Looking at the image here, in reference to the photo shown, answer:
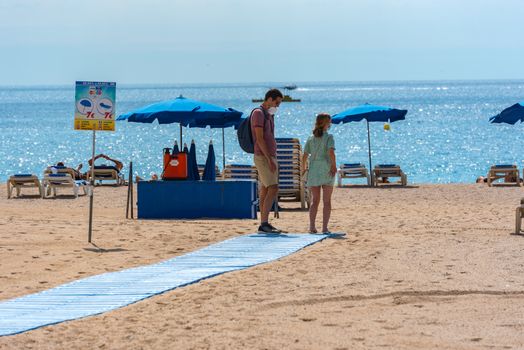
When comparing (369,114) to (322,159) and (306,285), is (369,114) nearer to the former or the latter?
(322,159)

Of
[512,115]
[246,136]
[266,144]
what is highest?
[512,115]

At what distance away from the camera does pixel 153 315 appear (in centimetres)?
863

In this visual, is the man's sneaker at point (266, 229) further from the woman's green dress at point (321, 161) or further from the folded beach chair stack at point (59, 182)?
the folded beach chair stack at point (59, 182)

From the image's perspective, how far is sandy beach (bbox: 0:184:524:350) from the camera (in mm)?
7797

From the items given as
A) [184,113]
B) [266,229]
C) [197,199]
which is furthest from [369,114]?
[266,229]

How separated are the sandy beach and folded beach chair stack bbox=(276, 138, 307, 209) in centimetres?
238

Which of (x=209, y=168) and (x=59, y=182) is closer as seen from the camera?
(x=209, y=168)

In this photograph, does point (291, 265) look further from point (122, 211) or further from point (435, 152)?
point (435, 152)

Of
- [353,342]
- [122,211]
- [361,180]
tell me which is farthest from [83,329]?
[361,180]

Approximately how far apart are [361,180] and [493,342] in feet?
83.9

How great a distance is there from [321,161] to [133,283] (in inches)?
152


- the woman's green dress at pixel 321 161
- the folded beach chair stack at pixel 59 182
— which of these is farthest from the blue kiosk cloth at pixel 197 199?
the folded beach chair stack at pixel 59 182

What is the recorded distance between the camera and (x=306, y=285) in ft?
32.3

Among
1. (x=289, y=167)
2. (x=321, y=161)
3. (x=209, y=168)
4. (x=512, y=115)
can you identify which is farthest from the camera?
(x=512, y=115)
